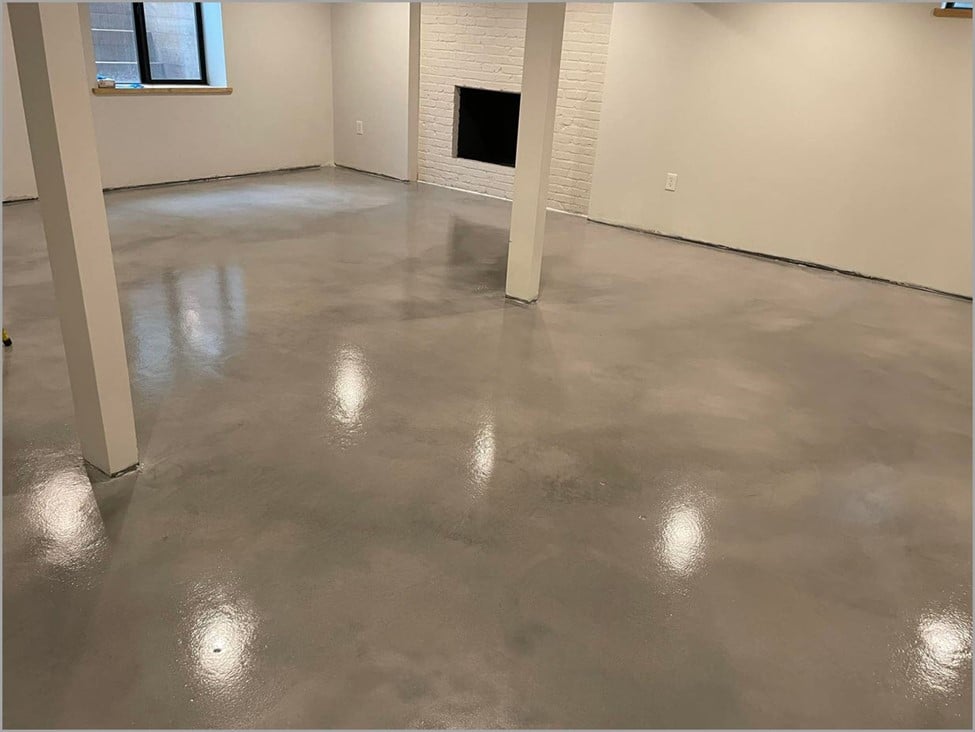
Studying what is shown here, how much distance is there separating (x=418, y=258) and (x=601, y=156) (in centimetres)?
205

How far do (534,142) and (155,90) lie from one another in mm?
3992

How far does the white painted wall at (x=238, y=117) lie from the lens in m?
5.84

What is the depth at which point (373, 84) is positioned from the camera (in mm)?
7043

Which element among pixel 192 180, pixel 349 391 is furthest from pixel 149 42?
pixel 349 391

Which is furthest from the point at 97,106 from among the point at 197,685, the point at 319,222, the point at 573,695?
the point at 573,695

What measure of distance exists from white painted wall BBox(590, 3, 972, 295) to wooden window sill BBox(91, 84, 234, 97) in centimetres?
351

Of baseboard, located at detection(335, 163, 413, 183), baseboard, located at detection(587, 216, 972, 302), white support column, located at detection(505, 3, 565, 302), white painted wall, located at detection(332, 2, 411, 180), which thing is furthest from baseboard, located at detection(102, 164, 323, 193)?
white support column, located at detection(505, 3, 565, 302)

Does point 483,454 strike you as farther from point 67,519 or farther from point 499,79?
point 499,79

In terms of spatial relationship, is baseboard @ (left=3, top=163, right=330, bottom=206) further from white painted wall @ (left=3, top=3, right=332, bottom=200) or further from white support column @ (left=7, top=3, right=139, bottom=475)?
white support column @ (left=7, top=3, right=139, bottom=475)

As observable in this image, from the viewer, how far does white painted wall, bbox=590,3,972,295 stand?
4562mm

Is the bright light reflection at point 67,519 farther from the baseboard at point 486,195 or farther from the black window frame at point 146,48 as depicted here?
the black window frame at point 146,48

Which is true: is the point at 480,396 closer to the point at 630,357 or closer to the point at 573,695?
the point at 630,357

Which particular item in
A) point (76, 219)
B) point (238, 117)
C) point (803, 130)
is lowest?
point (238, 117)

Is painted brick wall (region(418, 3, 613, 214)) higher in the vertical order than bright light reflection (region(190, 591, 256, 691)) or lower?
higher
